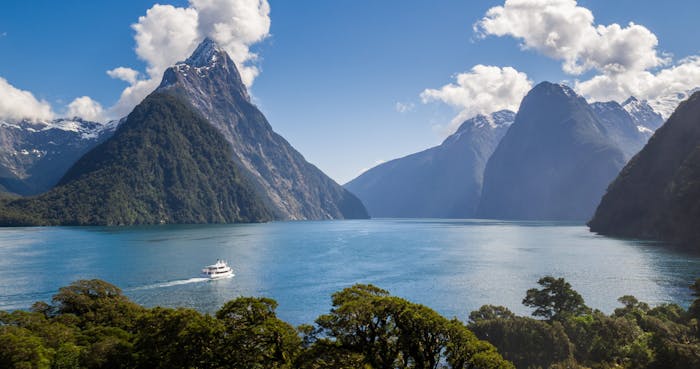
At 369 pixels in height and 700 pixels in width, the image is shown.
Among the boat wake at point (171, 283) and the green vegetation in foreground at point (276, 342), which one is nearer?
the green vegetation in foreground at point (276, 342)

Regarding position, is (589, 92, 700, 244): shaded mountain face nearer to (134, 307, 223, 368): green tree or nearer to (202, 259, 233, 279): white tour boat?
(202, 259, 233, 279): white tour boat

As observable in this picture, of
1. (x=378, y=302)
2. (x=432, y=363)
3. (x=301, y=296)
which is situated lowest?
(x=301, y=296)

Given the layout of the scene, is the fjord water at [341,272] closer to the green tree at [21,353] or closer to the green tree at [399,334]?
the green tree at [399,334]

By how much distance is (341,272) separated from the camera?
116625 mm

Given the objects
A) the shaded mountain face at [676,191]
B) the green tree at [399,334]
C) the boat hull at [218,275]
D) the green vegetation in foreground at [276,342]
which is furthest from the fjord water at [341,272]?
the green tree at [399,334]

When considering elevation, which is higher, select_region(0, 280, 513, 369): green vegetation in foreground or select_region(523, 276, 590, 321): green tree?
select_region(0, 280, 513, 369): green vegetation in foreground

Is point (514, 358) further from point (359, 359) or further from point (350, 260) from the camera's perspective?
point (350, 260)

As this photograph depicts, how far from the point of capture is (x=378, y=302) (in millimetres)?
31172

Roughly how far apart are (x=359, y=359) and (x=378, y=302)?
3970 millimetres

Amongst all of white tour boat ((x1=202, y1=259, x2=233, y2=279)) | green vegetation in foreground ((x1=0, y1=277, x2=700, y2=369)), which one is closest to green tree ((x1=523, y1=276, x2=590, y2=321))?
green vegetation in foreground ((x1=0, y1=277, x2=700, y2=369))

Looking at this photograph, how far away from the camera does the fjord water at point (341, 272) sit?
3268 inches

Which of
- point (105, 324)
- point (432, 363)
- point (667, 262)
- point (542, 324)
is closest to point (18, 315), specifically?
point (105, 324)

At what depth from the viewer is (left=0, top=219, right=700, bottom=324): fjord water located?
83.0 metres

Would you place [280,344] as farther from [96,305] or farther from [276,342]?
[96,305]
